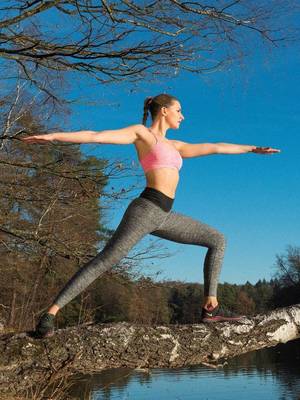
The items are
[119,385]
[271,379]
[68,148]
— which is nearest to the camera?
[68,148]

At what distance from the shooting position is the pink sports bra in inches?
144

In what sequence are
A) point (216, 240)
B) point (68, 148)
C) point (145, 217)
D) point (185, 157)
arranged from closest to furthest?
point (145, 217)
point (216, 240)
point (185, 157)
point (68, 148)

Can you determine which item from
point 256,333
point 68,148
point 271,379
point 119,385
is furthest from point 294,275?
point 256,333

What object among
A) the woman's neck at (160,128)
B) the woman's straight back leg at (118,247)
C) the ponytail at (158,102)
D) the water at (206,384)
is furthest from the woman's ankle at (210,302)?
the water at (206,384)

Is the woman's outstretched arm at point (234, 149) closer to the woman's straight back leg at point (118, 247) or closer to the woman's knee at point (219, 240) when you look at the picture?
the woman's knee at point (219, 240)

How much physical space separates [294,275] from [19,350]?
6200cm

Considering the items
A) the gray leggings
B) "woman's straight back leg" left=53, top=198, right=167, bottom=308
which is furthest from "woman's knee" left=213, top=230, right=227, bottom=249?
"woman's straight back leg" left=53, top=198, right=167, bottom=308

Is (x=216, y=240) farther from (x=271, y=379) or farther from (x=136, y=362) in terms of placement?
(x=271, y=379)

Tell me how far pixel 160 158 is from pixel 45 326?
4.17 feet

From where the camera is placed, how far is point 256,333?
12.6ft

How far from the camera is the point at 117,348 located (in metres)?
3.58

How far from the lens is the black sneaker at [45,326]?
11.4 ft

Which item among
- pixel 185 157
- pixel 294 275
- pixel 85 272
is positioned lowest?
pixel 85 272

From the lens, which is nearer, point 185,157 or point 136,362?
point 136,362
